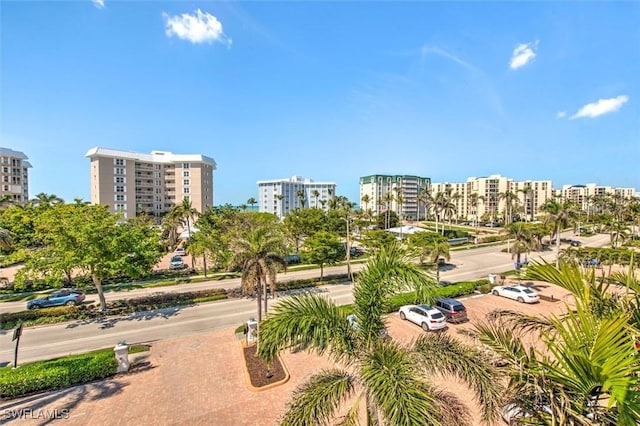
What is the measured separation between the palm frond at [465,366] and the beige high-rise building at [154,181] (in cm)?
7834

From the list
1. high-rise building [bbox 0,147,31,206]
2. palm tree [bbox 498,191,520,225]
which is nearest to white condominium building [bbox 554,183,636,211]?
palm tree [bbox 498,191,520,225]

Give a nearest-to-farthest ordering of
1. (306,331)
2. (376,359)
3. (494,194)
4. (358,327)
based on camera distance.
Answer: (376,359) → (306,331) → (358,327) → (494,194)

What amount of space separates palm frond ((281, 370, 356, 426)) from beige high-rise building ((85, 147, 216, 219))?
77345 mm

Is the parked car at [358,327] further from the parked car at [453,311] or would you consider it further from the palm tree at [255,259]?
the parked car at [453,311]

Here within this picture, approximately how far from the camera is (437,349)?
6691 mm

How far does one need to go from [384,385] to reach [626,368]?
11.1ft

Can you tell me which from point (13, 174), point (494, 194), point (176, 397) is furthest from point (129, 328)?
point (494, 194)

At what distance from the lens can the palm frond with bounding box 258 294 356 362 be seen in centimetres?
668

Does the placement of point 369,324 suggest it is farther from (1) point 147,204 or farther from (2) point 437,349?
(1) point 147,204

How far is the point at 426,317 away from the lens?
1875 centimetres

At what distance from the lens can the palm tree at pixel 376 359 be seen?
17.8ft

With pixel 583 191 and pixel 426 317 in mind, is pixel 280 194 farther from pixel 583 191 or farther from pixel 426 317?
pixel 583 191

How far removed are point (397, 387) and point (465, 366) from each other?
1.71m

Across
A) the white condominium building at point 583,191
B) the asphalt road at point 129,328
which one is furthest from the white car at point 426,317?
the white condominium building at point 583,191
